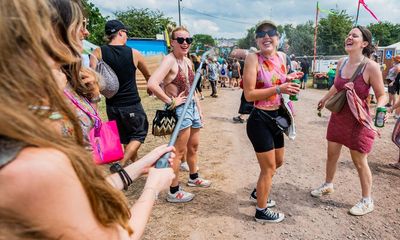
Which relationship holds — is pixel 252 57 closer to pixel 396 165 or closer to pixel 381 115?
pixel 381 115

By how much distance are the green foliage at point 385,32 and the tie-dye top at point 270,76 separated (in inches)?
2028

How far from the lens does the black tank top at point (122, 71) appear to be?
3.81m

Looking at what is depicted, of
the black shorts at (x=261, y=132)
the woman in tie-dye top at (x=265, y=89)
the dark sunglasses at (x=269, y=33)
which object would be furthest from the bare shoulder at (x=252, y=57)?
the black shorts at (x=261, y=132)

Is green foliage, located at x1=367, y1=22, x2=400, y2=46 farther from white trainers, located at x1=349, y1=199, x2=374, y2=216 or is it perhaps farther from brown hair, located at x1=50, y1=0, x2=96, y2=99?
brown hair, located at x1=50, y1=0, x2=96, y2=99

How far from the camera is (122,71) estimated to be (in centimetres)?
390

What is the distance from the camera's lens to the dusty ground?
3.09m

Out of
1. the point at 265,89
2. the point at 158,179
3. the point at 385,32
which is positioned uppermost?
the point at 385,32

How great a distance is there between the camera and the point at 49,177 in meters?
0.70

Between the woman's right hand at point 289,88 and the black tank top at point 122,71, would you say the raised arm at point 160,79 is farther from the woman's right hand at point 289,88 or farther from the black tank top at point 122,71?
the woman's right hand at point 289,88

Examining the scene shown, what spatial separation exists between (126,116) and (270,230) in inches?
90.2

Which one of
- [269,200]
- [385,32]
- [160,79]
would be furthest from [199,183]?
[385,32]

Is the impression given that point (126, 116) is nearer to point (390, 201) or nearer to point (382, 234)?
point (382, 234)

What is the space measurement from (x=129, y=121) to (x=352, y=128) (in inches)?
109

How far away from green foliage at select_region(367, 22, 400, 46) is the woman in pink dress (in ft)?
166
